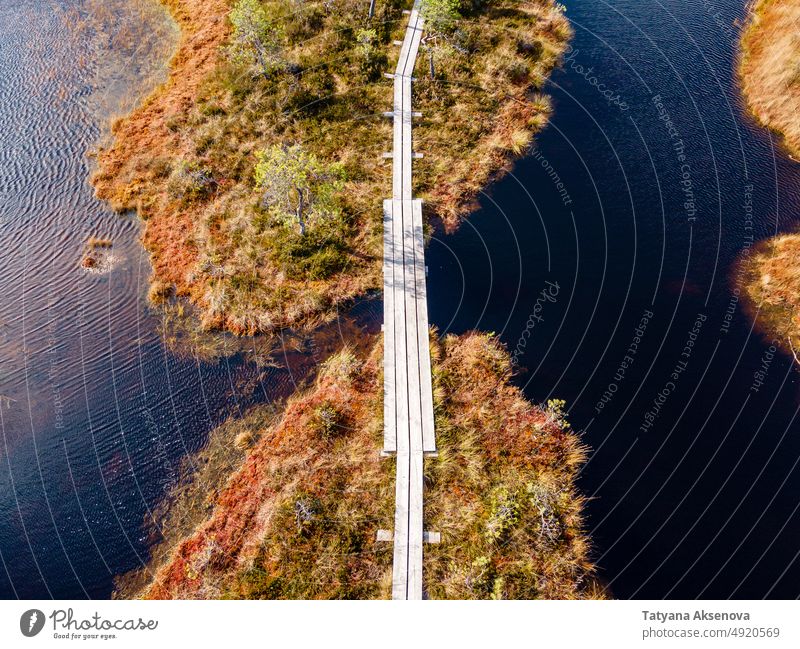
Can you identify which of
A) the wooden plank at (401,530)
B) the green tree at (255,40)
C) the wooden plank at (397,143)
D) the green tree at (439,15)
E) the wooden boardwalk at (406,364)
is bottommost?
the wooden plank at (401,530)

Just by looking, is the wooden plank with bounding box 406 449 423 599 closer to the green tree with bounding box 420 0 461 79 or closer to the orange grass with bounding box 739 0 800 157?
the green tree with bounding box 420 0 461 79

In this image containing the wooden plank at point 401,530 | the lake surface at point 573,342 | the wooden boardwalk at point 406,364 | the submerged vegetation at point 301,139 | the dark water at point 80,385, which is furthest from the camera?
the submerged vegetation at point 301,139

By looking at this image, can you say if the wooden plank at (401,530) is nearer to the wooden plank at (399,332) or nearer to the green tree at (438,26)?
the wooden plank at (399,332)

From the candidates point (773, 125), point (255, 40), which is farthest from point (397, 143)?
point (773, 125)

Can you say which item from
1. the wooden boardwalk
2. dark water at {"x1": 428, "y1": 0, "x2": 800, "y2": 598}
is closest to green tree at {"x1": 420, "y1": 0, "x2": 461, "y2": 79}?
the wooden boardwalk

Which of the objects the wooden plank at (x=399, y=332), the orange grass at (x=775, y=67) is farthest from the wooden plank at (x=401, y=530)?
the orange grass at (x=775, y=67)

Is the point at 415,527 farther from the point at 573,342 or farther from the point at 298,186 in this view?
the point at 298,186

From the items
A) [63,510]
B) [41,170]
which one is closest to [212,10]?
[41,170]
